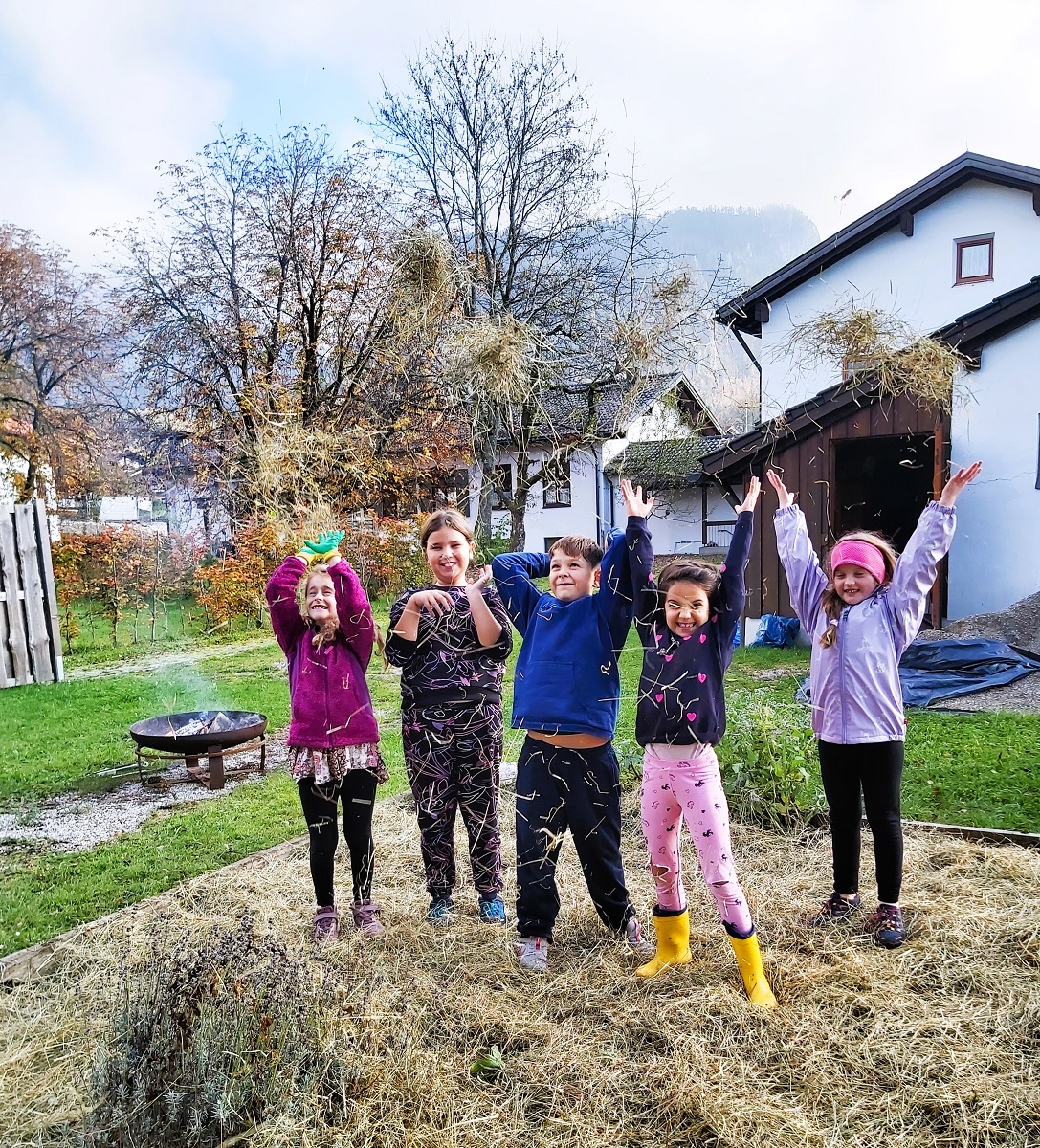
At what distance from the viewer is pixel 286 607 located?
10.2 feet

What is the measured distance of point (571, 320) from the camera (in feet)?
25.1

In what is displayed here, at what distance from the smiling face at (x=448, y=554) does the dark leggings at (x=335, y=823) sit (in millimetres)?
808

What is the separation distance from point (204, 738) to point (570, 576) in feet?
11.7

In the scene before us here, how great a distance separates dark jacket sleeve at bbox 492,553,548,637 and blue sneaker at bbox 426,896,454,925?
1.15 meters

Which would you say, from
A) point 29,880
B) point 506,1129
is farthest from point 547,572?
point 29,880

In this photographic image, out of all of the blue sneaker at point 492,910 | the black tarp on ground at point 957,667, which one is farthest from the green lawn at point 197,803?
the blue sneaker at point 492,910

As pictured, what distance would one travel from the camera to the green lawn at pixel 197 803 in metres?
3.97

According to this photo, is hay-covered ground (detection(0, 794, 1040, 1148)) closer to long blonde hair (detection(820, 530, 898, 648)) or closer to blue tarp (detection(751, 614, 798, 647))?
long blonde hair (detection(820, 530, 898, 648))

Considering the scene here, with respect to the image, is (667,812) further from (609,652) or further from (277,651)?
(277,651)

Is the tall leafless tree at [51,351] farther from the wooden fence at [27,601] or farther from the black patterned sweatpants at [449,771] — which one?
the black patterned sweatpants at [449,771]

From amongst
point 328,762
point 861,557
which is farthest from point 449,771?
point 861,557

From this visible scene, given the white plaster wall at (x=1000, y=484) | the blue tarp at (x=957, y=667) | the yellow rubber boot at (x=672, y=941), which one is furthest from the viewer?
the white plaster wall at (x=1000, y=484)

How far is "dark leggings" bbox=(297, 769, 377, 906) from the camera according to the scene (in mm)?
2998

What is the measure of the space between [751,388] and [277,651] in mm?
7900
